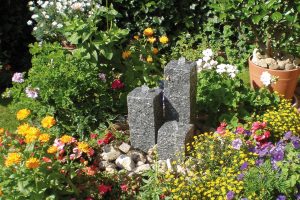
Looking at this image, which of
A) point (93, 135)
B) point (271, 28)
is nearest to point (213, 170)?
point (93, 135)

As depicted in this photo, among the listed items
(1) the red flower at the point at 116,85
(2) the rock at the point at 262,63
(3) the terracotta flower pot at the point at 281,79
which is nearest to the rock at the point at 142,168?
(1) the red flower at the point at 116,85

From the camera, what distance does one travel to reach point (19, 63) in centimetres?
617

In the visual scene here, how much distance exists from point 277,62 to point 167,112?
1.72m

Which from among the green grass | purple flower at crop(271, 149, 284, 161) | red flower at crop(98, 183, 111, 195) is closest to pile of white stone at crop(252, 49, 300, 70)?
purple flower at crop(271, 149, 284, 161)

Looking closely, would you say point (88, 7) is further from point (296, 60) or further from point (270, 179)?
point (270, 179)

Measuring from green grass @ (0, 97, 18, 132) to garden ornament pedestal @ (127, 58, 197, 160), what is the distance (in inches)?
63.6

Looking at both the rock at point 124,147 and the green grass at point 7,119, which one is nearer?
the rock at point 124,147

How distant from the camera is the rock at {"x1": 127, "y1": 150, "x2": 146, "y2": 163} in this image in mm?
4027

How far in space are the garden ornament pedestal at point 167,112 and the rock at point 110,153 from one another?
0.21 metres

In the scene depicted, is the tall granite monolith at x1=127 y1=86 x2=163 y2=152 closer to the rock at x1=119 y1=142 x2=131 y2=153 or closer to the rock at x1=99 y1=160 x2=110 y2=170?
the rock at x1=119 y1=142 x2=131 y2=153

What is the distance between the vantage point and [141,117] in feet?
13.0

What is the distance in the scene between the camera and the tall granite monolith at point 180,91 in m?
Result: 3.87

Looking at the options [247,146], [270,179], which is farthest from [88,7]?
[270,179]

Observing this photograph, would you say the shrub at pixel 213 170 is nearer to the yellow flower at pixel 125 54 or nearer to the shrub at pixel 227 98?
the shrub at pixel 227 98
